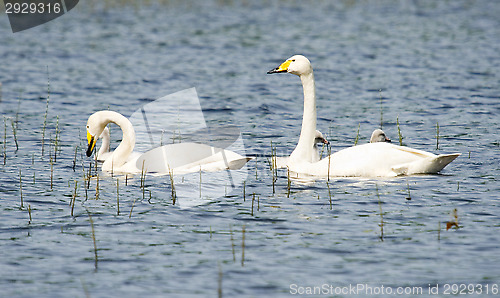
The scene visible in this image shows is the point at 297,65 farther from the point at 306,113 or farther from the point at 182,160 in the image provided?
the point at 182,160

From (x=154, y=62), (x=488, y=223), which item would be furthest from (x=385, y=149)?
(x=154, y=62)

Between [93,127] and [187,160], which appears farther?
[93,127]

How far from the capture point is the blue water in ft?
25.7

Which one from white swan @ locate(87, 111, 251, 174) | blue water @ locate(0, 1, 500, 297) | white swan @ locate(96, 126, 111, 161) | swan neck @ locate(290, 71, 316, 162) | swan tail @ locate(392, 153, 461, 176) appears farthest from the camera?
white swan @ locate(96, 126, 111, 161)

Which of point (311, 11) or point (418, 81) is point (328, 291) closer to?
point (418, 81)

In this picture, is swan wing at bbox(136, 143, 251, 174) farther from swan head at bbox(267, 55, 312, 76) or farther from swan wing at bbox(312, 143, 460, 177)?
swan head at bbox(267, 55, 312, 76)

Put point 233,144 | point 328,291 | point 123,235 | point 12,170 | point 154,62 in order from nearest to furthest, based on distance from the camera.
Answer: point 328,291
point 123,235
point 12,170
point 233,144
point 154,62

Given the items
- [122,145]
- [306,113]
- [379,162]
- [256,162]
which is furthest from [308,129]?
[122,145]

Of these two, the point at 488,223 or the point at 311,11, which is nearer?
the point at 488,223

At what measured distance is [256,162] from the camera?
12.6 meters

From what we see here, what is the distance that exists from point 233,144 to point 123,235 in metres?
5.92

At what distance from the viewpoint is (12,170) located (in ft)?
40.3

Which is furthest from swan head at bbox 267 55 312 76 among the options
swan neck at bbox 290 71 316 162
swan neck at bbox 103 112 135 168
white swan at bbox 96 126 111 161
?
white swan at bbox 96 126 111 161

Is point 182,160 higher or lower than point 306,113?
lower
